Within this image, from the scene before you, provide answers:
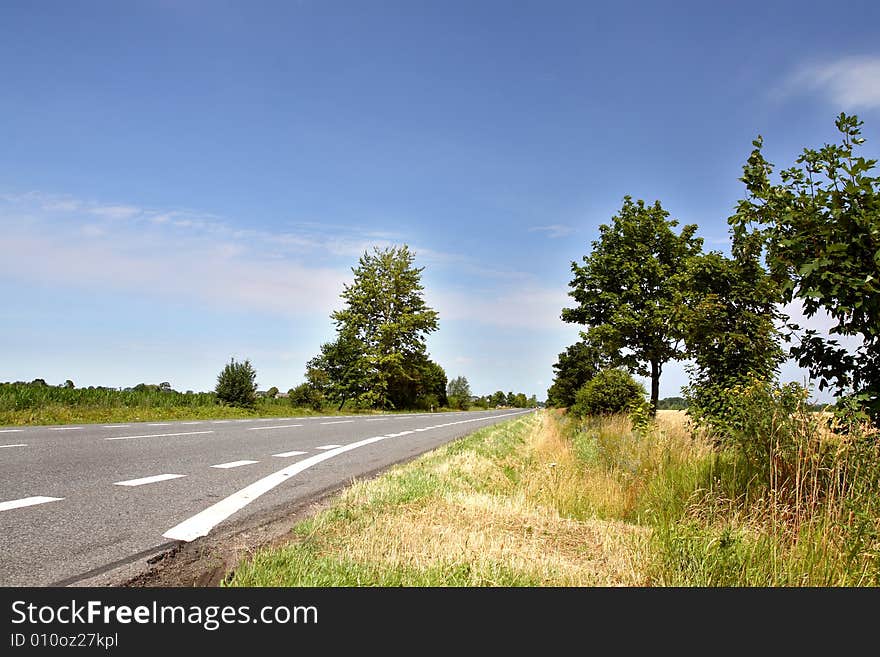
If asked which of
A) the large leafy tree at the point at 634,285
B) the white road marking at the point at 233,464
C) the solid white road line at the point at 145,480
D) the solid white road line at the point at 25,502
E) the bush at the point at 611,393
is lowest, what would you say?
the white road marking at the point at 233,464

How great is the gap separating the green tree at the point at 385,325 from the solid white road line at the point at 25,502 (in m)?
38.0

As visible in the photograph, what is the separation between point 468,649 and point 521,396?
15070cm

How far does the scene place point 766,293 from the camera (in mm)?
7641

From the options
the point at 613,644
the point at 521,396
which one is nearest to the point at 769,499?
the point at 613,644

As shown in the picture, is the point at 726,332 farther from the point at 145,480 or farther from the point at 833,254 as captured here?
the point at 145,480

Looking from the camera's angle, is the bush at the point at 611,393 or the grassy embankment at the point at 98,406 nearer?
the grassy embankment at the point at 98,406

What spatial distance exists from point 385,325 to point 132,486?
40514 millimetres

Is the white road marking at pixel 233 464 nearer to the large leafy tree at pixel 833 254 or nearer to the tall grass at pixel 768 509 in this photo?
the tall grass at pixel 768 509

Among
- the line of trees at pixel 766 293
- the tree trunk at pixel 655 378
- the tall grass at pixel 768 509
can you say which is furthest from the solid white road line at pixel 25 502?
the tree trunk at pixel 655 378

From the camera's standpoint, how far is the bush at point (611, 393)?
18.5m

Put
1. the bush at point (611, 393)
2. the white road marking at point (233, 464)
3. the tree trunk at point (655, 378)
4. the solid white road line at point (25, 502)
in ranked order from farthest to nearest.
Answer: the tree trunk at point (655, 378)
the bush at point (611, 393)
the white road marking at point (233, 464)
the solid white road line at point (25, 502)

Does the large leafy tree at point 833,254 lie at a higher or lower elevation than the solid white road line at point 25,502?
higher

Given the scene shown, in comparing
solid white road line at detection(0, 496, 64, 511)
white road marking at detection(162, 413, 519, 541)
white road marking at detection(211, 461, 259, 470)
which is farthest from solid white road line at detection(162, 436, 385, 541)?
solid white road line at detection(0, 496, 64, 511)

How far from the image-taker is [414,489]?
584 centimetres
